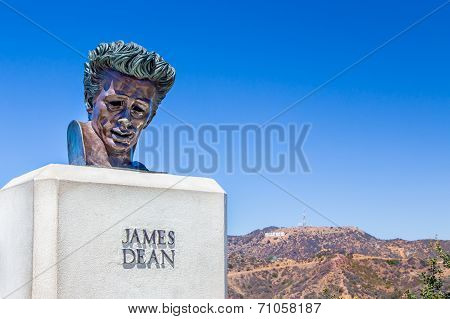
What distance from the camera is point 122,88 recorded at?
852 centimetres

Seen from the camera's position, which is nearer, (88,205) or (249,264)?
(88,205)

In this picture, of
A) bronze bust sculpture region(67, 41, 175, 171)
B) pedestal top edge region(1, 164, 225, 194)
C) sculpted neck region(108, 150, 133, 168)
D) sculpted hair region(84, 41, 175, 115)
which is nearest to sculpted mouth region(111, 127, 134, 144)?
bronze bust sculpture region(67, 41, 175, 171)

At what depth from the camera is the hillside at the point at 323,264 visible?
4434 centimetres

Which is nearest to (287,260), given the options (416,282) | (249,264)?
(249,264)

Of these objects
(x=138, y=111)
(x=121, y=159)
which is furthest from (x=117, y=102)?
(x=121, y=159)

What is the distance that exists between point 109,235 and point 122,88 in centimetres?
202

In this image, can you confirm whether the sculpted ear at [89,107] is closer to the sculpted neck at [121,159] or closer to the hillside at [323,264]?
the sculpted neck at [121,159]

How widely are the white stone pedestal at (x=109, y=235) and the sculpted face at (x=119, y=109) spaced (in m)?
0.79

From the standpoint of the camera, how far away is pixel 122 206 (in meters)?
7.65

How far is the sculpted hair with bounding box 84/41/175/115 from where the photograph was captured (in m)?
8.35
